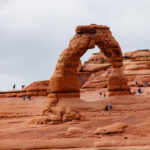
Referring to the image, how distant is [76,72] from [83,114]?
137 inches

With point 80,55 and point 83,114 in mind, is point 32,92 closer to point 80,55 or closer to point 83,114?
point 80,55

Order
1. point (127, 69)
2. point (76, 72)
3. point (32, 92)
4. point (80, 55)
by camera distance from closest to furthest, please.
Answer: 1. point (76, 72)
2. point (80, 55)
3. point (127, 69)
4. point (32, 92)

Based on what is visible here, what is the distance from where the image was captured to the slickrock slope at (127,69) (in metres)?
31.2

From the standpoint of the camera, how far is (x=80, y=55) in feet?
52.6

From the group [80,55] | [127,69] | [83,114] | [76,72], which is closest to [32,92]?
[127,69]

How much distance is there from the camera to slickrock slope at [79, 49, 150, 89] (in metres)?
31.2

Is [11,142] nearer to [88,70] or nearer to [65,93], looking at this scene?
[65,93]

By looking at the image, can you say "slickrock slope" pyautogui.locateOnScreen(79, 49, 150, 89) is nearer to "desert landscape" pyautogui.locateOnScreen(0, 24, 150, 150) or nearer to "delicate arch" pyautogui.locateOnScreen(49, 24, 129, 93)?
"desert landscape" pyautogui.locateOnScreen(0, 24, 150, 150)

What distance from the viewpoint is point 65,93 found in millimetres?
15062

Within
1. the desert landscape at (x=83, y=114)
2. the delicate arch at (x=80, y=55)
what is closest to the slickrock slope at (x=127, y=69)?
the desert landscape at (x=83, y=114)

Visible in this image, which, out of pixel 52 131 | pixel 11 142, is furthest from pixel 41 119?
pixel 11 142

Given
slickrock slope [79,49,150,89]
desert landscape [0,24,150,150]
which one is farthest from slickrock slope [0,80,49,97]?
desert landscape [0,24,150,150]

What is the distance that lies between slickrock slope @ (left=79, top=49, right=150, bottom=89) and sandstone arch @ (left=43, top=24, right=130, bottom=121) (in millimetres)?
12769

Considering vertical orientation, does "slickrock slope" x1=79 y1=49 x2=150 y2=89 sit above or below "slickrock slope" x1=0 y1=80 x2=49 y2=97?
above
